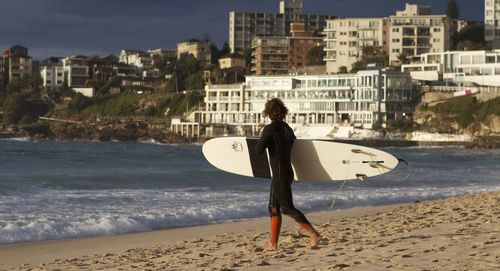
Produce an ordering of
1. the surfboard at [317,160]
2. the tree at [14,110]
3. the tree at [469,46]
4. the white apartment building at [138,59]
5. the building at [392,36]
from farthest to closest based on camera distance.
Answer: the white apartment building at [138,59] → the tree at [14,110] → the building at [392,36] → the tree at [469,46] → the surfboard at [317,160]

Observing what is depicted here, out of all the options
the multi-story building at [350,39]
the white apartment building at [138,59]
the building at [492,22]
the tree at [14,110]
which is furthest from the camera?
the white apartment building at [138,59]

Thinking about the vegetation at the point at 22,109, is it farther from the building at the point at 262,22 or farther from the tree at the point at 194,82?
the building at the point at 262,22

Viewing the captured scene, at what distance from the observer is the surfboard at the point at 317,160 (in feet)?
35.8

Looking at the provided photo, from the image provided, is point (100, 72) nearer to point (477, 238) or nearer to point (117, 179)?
point (117, 179)

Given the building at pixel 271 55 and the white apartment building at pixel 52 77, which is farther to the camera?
the white apartment building at pixel 52 77

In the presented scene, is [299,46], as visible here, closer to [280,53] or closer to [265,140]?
[280,53]

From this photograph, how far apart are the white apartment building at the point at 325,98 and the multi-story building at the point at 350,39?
507 inches

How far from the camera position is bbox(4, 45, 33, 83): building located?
16675 centimetres

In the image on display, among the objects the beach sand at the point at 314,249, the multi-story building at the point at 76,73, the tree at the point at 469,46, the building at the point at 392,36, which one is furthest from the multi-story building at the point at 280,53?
the beach sand at the point at 314,249

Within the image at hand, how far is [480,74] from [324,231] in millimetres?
94239

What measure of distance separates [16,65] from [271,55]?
6170cm

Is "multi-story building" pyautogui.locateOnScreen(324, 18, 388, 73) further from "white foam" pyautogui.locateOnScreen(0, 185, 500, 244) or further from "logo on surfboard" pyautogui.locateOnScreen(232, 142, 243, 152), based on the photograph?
"logo on surfboard" pyautogui.locateOnScreen(232, 142, 243, 152)

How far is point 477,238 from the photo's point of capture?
1012 centimetres

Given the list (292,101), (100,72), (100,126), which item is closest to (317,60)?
(292,101)
